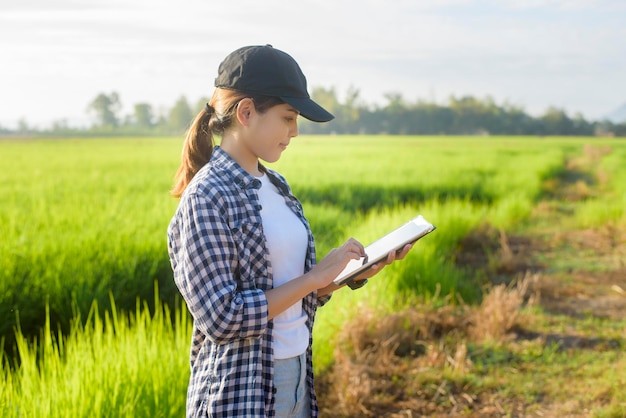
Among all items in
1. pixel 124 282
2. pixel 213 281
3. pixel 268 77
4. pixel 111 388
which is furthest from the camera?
pixel 124 282

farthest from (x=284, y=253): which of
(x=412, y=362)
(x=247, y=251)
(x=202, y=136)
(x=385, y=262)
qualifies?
(x=412, y=362)

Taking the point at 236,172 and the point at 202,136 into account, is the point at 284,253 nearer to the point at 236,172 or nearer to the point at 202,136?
the point at 236,172

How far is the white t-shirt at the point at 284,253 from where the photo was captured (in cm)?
159

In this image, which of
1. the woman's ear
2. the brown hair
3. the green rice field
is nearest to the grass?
the green rice field

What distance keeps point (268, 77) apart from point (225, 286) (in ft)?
1.54

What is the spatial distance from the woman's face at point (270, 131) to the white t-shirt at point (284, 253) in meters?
0.09

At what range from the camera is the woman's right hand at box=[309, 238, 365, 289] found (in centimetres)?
150

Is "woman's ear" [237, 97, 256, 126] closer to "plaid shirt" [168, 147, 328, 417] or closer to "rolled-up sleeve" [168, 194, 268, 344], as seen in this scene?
"plaid shirt" [168, 147, 328, 417]

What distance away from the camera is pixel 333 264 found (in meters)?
1.51

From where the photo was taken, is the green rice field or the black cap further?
the green rice field

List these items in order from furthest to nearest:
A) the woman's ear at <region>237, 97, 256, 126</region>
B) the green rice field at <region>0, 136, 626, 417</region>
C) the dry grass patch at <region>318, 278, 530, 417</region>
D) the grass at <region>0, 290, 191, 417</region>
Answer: the dry grass patch at <region>318, 278, 530, 417</region>, the green rice field at <region>0, 136, 626, 417</region>, the grass at <region>0, 290, 191, 417</region>, the woman's ear at <region>237, 97, 256, 126</region>

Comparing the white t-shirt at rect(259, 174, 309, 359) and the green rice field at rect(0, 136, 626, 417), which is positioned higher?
the white t-shirt at rect(259, 174, 309, 359)

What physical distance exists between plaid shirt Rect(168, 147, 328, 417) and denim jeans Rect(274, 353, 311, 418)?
42 millimetres

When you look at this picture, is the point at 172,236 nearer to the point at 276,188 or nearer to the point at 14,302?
the point at 276,188
